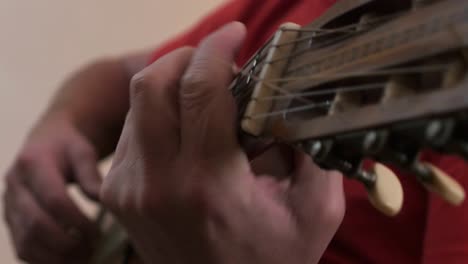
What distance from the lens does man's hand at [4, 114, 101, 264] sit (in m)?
0.86

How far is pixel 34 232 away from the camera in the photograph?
2.83ft

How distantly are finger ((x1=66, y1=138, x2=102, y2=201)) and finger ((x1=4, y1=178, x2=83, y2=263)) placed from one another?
69 mm

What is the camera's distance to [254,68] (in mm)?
479

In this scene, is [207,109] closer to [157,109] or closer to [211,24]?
[157,109]

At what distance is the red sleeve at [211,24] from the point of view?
80 centimetres

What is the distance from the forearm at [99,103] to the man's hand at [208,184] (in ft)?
1.60

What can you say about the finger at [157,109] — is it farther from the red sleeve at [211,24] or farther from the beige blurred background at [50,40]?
the beige blurred background at [50,40]

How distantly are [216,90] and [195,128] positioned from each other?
3 centimetres

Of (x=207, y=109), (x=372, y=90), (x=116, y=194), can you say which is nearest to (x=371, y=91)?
(x=372, y=90)

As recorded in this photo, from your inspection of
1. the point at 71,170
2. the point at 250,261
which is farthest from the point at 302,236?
the point at 71,170

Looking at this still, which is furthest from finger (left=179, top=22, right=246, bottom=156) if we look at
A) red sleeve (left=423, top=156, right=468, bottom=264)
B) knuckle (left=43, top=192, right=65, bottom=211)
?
knuckle (left=43, top=192, right=65, bottom=211)

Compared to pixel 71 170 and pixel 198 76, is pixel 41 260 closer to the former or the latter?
pixel 71 170

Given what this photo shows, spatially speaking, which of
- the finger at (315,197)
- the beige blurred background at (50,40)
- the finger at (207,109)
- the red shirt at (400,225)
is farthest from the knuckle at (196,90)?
the beige blurred background at (50,40)

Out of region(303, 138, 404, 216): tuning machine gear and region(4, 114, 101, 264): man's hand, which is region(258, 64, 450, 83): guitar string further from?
region(4, 114, 101, 264): man's hand
